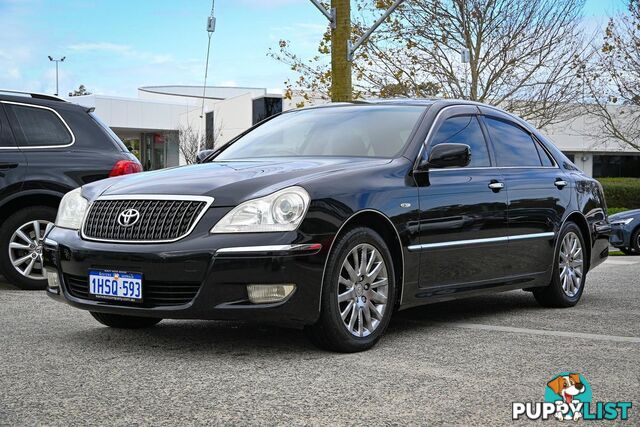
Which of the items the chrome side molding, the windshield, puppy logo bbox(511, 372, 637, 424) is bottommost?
puppy logo bbox(511, 372, 637, 424)

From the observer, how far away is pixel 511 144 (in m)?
7.69

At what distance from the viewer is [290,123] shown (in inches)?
284

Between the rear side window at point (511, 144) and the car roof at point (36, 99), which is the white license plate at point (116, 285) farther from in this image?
the car roof at point (36, 99)

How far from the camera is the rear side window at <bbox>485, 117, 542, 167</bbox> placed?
294 inches

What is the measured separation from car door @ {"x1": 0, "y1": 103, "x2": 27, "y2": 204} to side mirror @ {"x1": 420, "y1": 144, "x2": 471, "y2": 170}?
4.21 meters

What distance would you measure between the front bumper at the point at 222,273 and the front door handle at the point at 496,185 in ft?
6.52

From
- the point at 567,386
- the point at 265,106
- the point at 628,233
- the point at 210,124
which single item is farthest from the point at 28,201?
the point at 210,124

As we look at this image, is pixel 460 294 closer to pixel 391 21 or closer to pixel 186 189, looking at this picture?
pixel 186 189

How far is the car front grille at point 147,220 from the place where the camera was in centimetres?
539

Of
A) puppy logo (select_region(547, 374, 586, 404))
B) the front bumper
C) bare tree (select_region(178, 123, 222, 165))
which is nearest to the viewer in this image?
puppy logo (select_region(547, 374, 586, 404))

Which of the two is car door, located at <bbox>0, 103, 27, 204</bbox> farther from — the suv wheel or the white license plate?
the white license plate

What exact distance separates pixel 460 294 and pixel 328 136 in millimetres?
1412

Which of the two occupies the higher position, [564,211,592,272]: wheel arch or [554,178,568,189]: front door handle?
[554,178,568,189]: front door handle

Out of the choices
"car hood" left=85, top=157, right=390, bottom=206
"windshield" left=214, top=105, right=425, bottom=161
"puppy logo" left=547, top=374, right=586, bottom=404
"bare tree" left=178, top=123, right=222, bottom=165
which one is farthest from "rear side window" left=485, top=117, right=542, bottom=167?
"bare tree" left=178, top=123, right=222, bottom=165
